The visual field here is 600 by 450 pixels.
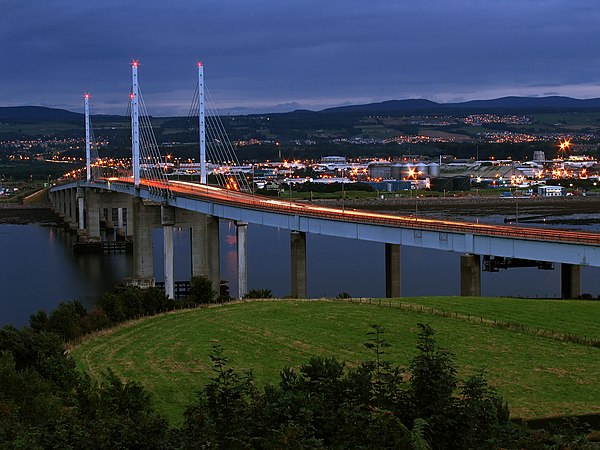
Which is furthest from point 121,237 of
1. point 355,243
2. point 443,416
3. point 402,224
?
point 443,416

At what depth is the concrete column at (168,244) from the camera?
206 feet

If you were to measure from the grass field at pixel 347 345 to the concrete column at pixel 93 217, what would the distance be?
61.6 metres

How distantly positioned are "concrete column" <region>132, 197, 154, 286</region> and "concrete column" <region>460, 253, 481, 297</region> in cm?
2903

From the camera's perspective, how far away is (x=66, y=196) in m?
136

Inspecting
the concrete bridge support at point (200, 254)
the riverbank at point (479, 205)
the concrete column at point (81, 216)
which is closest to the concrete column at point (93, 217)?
the concrete column at point (81, 216)

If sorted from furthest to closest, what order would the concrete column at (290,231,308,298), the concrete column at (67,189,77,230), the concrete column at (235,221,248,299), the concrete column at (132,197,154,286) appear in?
the concrete column at (67,189,77,230) < the concrete column at (132,197,154,286) < the concrete column at (235,221,248,299) < the concrete column at (290,231,308,298)

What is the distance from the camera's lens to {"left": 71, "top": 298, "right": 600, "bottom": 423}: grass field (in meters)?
27.3

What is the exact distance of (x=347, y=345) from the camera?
32.5 metres

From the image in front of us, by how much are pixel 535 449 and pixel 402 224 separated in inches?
1114

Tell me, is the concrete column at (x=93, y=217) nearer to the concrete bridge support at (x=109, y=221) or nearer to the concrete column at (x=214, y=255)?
the concrete bridge support at (x=109, y=221)

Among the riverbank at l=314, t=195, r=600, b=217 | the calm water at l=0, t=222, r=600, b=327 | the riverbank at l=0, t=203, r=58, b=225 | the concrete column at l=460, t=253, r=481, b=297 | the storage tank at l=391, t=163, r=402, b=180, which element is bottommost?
the calm water at l=0, t=222, r=600, b=327

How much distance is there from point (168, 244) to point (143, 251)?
428 centimetres

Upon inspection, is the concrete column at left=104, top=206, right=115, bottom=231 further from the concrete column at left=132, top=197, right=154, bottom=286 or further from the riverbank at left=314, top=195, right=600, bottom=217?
the concrete column at left=132, top=197, right=154, bottom=286

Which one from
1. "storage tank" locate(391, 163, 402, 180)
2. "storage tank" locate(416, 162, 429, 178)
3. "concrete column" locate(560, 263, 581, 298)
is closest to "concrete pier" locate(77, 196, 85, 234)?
"concrete column" locate(560, 263, 581, 298)
